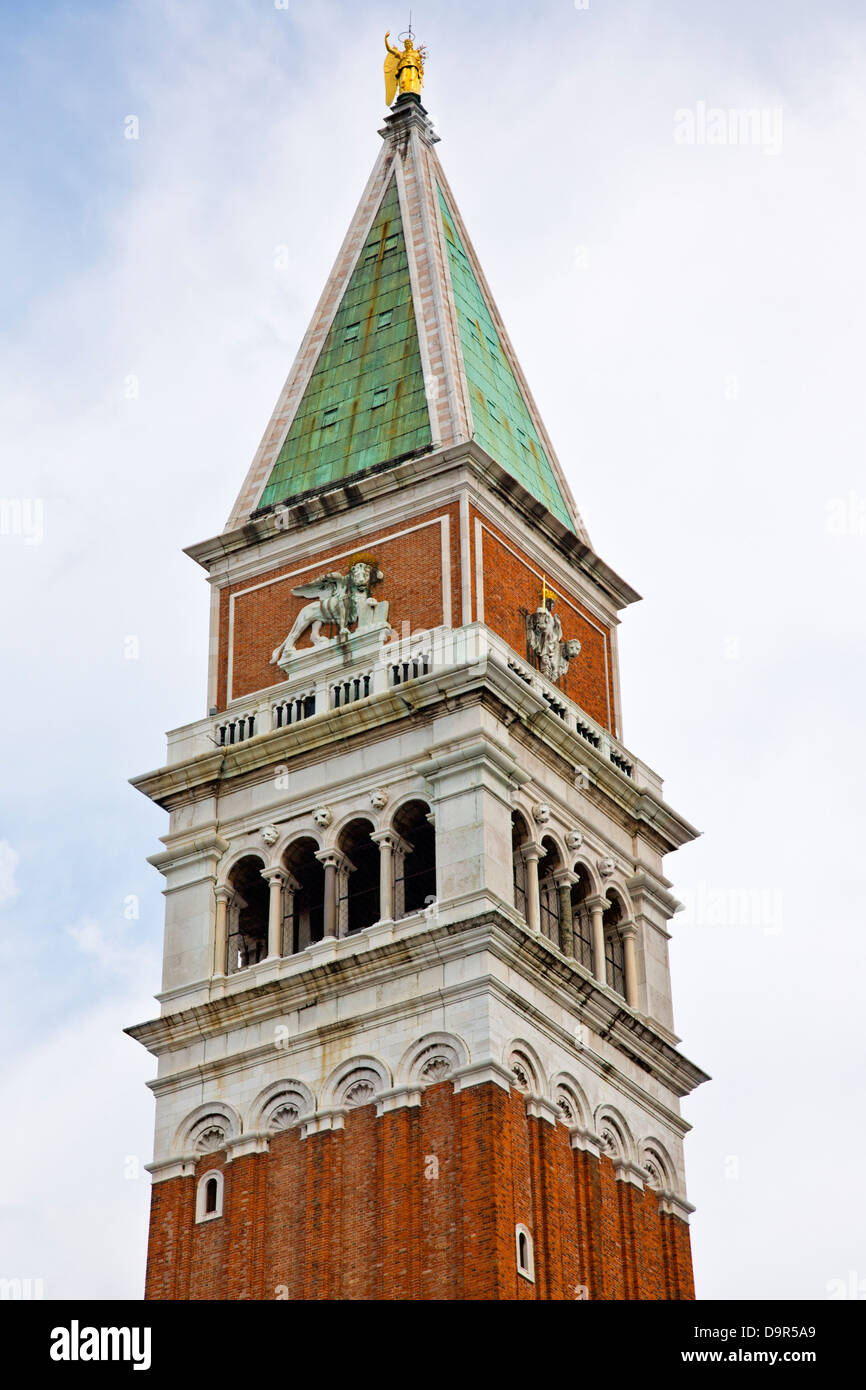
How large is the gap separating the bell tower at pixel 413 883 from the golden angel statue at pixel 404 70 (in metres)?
9.73

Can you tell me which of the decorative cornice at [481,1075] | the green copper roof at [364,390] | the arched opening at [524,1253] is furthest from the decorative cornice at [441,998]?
the green copper roof at [364,390]

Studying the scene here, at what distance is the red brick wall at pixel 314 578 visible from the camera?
77.5 m

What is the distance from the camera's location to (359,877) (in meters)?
75.4

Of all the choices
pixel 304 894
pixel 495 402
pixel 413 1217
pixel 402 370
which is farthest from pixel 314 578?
pixel 413 1217

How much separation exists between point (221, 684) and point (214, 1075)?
37.2 feet

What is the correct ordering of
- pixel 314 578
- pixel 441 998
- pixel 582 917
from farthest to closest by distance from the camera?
pixel 314 578 < pixel 582 917 < pixel 441 998

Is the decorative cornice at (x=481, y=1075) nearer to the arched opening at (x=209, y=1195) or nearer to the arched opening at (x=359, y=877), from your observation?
the arched opening at (x=359, y=877)

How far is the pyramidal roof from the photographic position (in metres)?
81.9

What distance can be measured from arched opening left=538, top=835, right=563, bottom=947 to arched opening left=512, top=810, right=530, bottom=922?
0.61 m

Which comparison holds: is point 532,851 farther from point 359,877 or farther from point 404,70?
point 404,70

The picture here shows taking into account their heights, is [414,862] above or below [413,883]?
above

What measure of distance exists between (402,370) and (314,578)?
698cm

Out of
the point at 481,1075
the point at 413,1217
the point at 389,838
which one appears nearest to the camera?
the point at 413,1217
